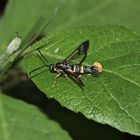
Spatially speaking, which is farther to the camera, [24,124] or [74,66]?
[24,124]

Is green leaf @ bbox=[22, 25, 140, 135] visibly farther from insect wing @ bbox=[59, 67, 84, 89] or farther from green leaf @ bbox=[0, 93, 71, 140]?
green leaf @ bbox=[0, 93, 71, 140]

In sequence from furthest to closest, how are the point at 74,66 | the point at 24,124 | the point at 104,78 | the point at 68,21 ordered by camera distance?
1. the point at 68,21
2. the point at 24,124
3. the point at 74,66
4. the point at 104,78

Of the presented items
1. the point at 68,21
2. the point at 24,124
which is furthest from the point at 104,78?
the point at 68,21

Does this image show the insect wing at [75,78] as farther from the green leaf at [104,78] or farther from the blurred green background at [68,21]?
the blurred green background at [68,21]

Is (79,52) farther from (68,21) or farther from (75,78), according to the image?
(68,21)

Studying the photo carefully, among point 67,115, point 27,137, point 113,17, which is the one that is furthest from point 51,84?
point 113,17

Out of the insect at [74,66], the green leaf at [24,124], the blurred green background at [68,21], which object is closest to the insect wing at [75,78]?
the insect at [74,66]

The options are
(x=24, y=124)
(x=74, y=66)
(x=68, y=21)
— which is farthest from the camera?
(x=68, y=21)
